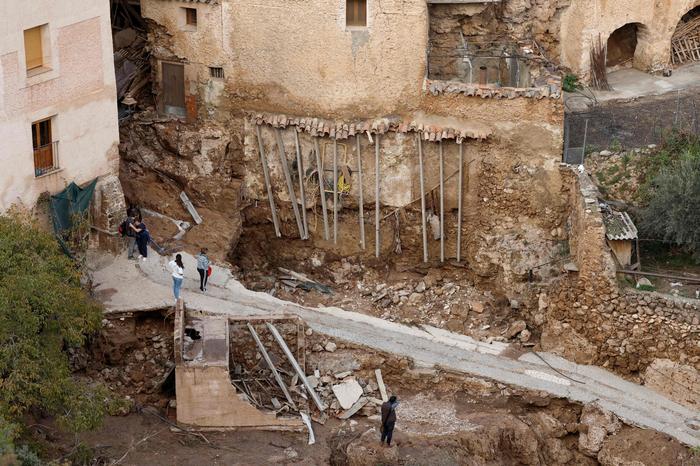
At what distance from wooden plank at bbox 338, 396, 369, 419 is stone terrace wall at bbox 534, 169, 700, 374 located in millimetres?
4663

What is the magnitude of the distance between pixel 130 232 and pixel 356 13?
24.8 feet

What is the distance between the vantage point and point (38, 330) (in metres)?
30.2

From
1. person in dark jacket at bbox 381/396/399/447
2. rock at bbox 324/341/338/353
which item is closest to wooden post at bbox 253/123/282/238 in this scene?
rock at bbox 324/341/338/353

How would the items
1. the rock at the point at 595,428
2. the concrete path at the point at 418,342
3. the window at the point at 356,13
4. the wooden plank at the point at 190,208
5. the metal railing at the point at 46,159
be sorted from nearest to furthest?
1. the rock at the point at 595,428
2. the concrete path at the point at 418,342
3. the metal railing at the point at 46,159
4. the window at the point at 356,13
5. the wooden plank at the point at 190,208

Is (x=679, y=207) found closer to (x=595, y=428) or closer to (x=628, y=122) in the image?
(x=628, y=122)

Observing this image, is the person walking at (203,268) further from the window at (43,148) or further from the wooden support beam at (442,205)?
the wooden support beam at (442,205)

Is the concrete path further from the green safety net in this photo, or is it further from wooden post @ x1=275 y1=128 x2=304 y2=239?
wooden post @ x1=275 y1=128 x2=304 y2=239

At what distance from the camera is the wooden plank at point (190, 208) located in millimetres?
38656

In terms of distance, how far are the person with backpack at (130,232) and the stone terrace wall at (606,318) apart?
995cm

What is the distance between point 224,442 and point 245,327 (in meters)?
3.27

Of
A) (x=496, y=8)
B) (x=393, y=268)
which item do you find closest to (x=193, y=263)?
(x=393, y=268)

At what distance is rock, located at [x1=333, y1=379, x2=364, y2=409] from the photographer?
33531 millimetres

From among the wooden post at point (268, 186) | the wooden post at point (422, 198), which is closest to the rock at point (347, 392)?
the wooden post at point (422, 198)

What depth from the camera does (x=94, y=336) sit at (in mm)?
34219
